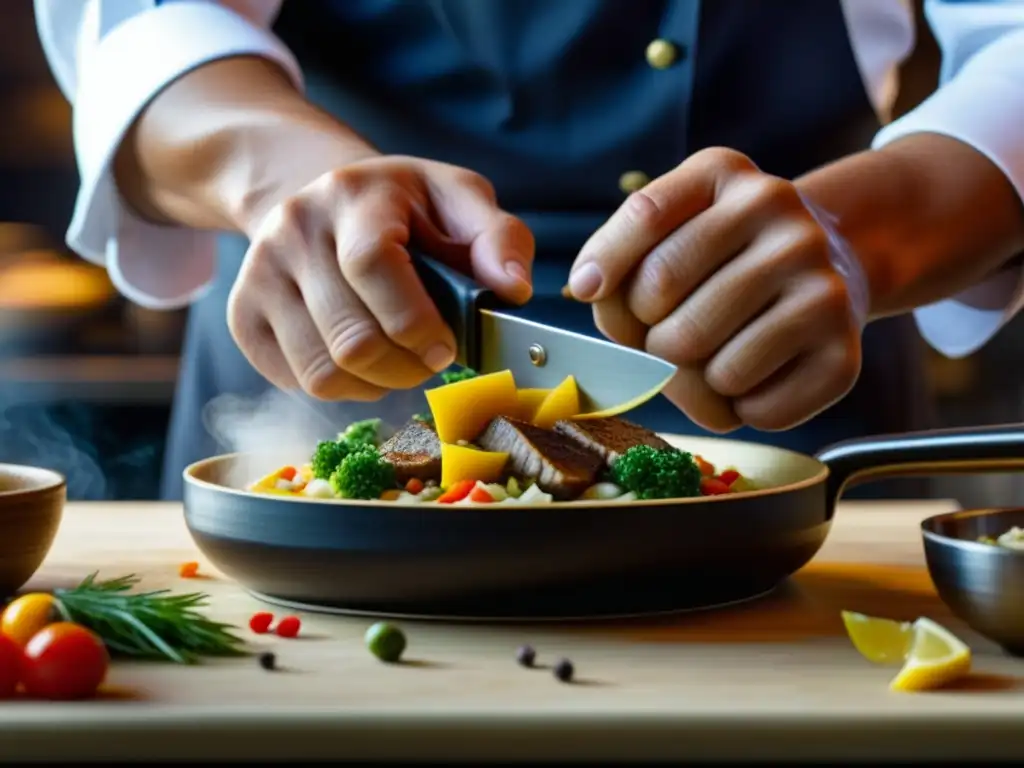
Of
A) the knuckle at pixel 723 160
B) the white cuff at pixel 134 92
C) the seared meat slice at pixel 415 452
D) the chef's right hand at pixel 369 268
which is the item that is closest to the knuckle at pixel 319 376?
the chef's right hand at pixel 369 268

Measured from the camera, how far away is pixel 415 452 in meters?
1.51

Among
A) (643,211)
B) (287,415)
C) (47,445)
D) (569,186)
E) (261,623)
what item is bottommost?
(47,445)

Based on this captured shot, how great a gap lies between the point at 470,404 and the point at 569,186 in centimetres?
85

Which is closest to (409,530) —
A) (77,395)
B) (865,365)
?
(865,365)

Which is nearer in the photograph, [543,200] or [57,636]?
[57,636]

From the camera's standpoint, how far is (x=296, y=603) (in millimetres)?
1423

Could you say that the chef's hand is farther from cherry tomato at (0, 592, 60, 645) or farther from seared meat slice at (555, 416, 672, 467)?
cherry tomato at (0, 592, 60, 645)

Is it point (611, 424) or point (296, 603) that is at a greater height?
point (611, 424)

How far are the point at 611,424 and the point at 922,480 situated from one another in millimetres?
1458

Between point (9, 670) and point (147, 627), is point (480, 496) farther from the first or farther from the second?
point (9, 670)

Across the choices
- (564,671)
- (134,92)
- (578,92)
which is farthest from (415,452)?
(578,92)

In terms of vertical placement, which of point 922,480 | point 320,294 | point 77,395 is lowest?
point 77,395

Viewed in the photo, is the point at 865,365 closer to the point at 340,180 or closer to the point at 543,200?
the point at 543,200

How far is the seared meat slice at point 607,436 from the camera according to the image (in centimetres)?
145
